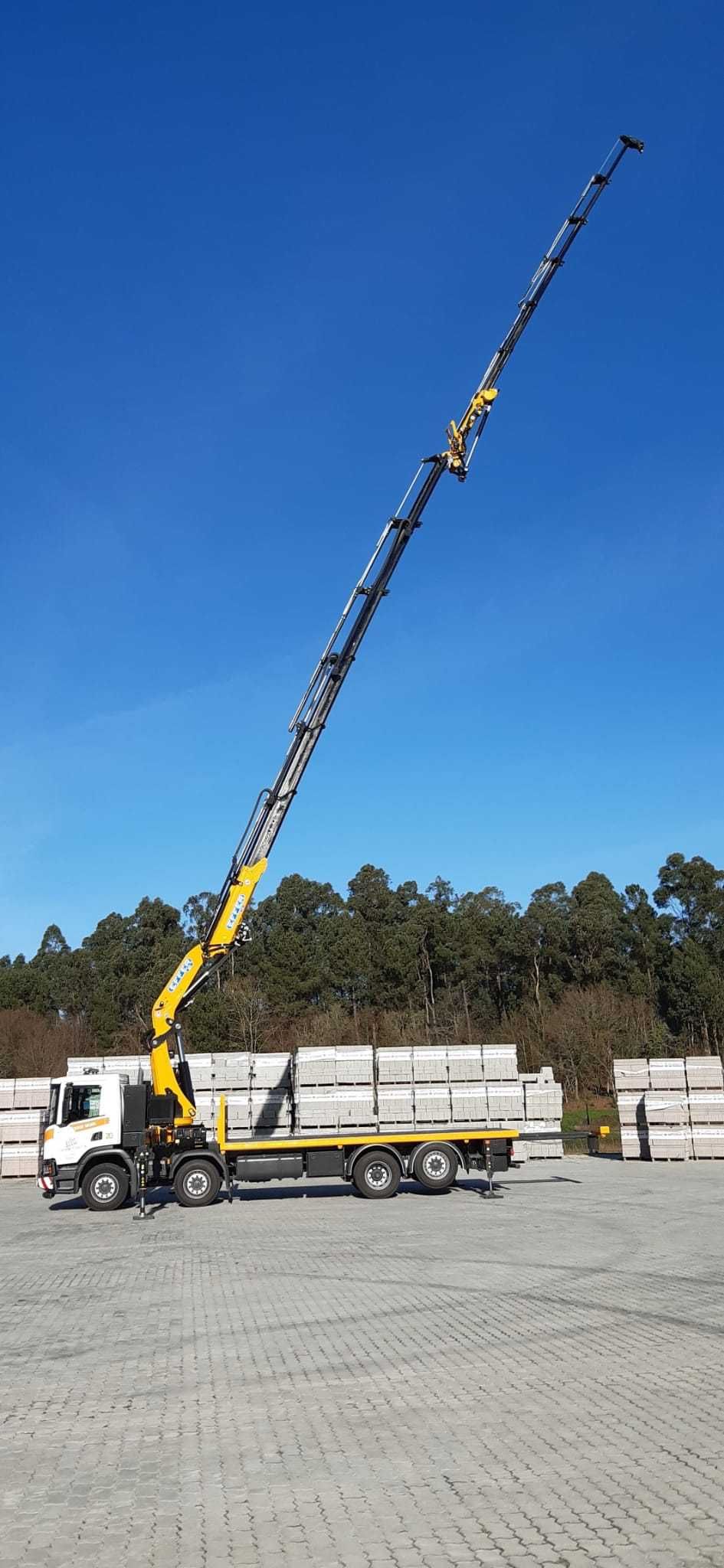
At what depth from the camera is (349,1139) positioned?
21000 millimetres

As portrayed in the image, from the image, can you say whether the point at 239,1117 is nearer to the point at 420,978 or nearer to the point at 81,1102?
the point at 81,1102

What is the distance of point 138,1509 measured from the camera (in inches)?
238

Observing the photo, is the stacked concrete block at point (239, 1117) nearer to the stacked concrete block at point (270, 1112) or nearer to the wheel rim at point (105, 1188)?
the stacked concrete block at point (270, 1112)

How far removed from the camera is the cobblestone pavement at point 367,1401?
561 cm

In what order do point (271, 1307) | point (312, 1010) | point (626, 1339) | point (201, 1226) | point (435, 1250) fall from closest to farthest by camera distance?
point (626, 1339)
point (271, 1307)
point (435, 1250)
point (201, 1226)
point (312, 1010)

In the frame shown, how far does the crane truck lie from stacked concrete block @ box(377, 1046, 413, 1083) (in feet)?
13.7

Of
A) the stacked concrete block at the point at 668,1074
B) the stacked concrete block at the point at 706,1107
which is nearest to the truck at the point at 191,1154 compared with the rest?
the stacked concrete block at the point at 668,1074

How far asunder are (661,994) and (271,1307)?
53517 millimetres

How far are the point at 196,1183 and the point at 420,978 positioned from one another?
4723cm

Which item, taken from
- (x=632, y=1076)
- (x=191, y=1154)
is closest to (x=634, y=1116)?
(x=632, y=1076)

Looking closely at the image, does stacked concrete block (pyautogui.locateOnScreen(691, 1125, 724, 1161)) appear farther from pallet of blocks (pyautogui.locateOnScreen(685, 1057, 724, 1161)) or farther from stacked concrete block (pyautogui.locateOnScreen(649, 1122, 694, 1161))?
stacked concrete block (pyautogui.locateOnScreen(649, 1122, 694, 1161))

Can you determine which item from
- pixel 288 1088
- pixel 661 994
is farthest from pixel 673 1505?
pixel 661 994

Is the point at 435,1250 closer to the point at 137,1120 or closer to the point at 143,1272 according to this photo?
the point at 143,1272

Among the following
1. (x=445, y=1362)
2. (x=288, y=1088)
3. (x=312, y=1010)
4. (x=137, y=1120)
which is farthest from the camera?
(x=312, y=1010)
